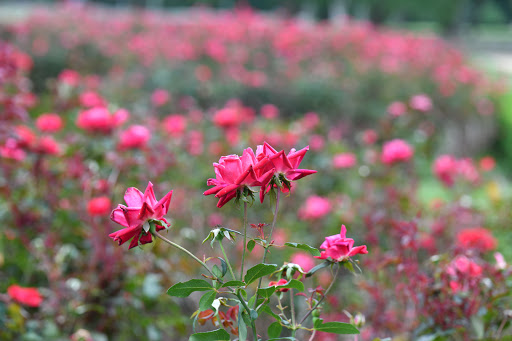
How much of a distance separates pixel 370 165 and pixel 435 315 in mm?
2527

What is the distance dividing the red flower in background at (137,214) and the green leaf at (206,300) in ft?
0.42

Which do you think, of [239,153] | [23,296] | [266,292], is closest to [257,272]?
[266,292]

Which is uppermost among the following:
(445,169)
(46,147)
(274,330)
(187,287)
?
(187,287)

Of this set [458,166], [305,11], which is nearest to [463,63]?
[458,166]

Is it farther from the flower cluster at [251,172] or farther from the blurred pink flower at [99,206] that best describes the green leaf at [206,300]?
the blurred pink flower at [99,206]

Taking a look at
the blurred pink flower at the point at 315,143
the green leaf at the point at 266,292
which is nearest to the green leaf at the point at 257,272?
the green leaf at the point at 266,292

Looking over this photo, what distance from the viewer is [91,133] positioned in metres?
2.21

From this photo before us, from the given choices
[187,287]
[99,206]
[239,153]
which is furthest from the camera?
[239,153]

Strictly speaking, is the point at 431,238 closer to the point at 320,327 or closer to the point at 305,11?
the point at 320,327

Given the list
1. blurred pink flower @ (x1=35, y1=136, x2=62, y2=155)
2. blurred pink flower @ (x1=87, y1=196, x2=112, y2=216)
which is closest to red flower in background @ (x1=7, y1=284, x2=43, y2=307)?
blurred pink flower @ (x1=87, y1=196, x2=112, y2=216)

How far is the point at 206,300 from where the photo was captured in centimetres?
79

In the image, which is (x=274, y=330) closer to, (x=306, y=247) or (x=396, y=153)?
(x=306, y=247)

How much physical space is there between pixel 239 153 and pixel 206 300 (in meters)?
2.64

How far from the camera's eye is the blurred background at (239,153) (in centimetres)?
177
